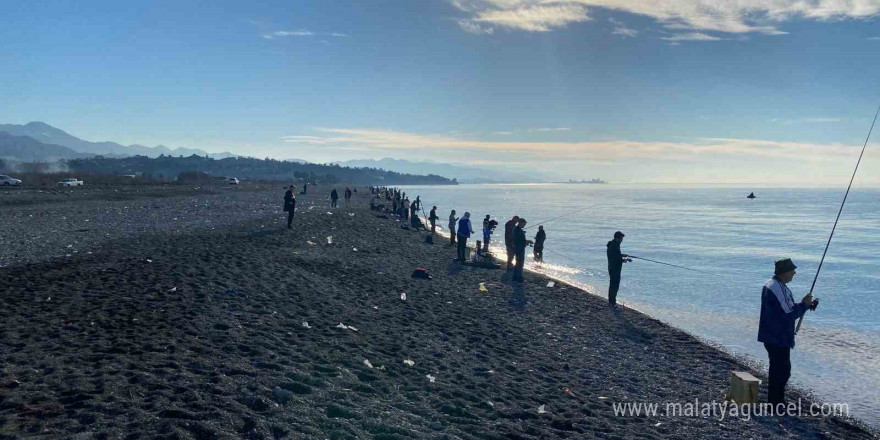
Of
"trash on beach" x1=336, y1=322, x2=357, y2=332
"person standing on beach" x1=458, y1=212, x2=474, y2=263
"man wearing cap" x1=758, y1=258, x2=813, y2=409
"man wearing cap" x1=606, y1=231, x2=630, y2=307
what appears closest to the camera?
"man wearing cap" x1=758, y1=258, x2=813, y2=409

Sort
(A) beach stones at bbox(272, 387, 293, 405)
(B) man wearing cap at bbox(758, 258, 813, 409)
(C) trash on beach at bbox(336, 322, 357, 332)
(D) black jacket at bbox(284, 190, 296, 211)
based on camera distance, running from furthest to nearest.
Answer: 1. (D) black jacket at bbox(284, 190, 296, 211)
2. (C) trash on beach at bbox(336, 322, 357, 332)
3. (B) man wearing cap at bbox(758, 258, 813, 409)
4. (A) beach stones at bbox(272, 387, 293, 405)

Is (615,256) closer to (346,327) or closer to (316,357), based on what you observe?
(346,327)

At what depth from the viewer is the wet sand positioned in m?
5.23

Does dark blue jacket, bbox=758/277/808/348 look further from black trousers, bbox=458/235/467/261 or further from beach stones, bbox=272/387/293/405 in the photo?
black trousers, bbox=458/235/467/261

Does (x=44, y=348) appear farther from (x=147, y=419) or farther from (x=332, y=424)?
(x=332, y=424)

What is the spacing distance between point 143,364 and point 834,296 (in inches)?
869

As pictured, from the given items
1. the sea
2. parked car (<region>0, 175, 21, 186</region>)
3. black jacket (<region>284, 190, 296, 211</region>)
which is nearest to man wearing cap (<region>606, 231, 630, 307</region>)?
the sea

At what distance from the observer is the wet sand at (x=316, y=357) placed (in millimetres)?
5230

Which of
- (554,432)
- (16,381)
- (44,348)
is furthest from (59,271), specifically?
(554,432)

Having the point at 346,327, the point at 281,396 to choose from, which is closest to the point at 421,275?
the point at 346,327

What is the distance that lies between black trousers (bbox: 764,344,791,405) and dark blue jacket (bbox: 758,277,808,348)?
143 mm

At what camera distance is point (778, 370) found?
6.98 meters

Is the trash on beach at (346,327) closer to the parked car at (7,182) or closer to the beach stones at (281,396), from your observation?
the beach stones at (281,396)

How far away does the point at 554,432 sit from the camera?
A: 5.98 metres
